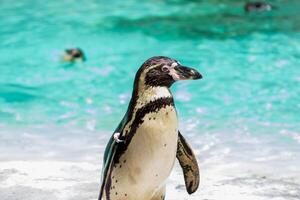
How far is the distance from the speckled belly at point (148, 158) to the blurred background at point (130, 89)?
0.99 metres

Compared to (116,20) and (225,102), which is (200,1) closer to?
(116,20)

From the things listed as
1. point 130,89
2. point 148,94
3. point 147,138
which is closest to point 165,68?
point 148,94

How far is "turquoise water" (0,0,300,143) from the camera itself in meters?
7.64

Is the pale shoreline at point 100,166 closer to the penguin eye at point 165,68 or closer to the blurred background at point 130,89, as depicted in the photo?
the blurred background at point 130,89

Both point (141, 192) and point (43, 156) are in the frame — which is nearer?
point (141, 192)

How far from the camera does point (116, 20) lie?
13062 mm

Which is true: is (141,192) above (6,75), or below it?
above

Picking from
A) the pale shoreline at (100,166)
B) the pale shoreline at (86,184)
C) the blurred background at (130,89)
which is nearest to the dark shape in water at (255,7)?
the blurred background at (130,89)

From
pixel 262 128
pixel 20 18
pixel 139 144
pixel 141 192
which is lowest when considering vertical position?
pixel 20 18

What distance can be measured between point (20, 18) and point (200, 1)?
3.80 meters

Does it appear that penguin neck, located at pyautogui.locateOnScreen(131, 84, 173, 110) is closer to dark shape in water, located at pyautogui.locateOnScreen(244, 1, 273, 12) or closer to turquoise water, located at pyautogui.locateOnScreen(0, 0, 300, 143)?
turquoise water, located at pyautogui.locateOnScreen(0, 0, 300, 143)

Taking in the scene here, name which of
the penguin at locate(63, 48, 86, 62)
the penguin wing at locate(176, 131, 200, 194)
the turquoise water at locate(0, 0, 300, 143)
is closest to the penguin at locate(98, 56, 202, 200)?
the penguin wing at locate(176, 131, 200, 194)

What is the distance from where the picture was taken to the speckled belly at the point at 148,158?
2955 mm

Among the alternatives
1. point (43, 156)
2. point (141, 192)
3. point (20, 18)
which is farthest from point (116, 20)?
point (141, 192)
